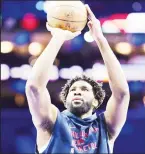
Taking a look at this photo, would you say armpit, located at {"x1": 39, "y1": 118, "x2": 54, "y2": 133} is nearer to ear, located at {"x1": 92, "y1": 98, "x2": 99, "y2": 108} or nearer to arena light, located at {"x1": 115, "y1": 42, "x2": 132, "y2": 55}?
ear, located at {"x1": 92, "y1": 98, "x2": 99, "y2": 108}

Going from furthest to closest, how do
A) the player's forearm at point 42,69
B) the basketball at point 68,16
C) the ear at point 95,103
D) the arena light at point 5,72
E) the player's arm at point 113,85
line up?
the arena light at point 5,72 < the ear at point 95,103 < the basketball at point 68,16 < the player's arm at point 113,85 < the player's forearm at point 42,69

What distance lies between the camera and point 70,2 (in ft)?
9.11

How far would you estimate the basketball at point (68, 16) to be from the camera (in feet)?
8.85

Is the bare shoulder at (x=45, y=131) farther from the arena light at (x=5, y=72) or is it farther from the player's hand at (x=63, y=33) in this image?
the arena light at (x=5, y=72)

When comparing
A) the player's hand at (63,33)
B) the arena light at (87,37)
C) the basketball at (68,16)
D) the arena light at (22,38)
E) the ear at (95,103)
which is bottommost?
the ear at (95,103)

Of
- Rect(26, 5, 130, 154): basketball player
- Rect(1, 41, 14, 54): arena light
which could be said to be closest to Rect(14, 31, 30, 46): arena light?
Rect(1, 41, 14, 54): arena light

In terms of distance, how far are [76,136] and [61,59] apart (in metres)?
3.80

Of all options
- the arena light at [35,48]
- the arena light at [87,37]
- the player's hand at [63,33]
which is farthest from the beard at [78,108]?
the arena light at [35,48]

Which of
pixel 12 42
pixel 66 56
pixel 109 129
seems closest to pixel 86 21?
pixel 109 129

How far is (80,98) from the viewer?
2.67m

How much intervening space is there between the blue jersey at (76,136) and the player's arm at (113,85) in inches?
3.0

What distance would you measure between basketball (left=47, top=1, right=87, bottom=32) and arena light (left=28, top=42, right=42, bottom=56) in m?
3.65

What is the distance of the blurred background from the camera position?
5.58 meters

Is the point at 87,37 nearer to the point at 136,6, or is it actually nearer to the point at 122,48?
the point at 122,48
